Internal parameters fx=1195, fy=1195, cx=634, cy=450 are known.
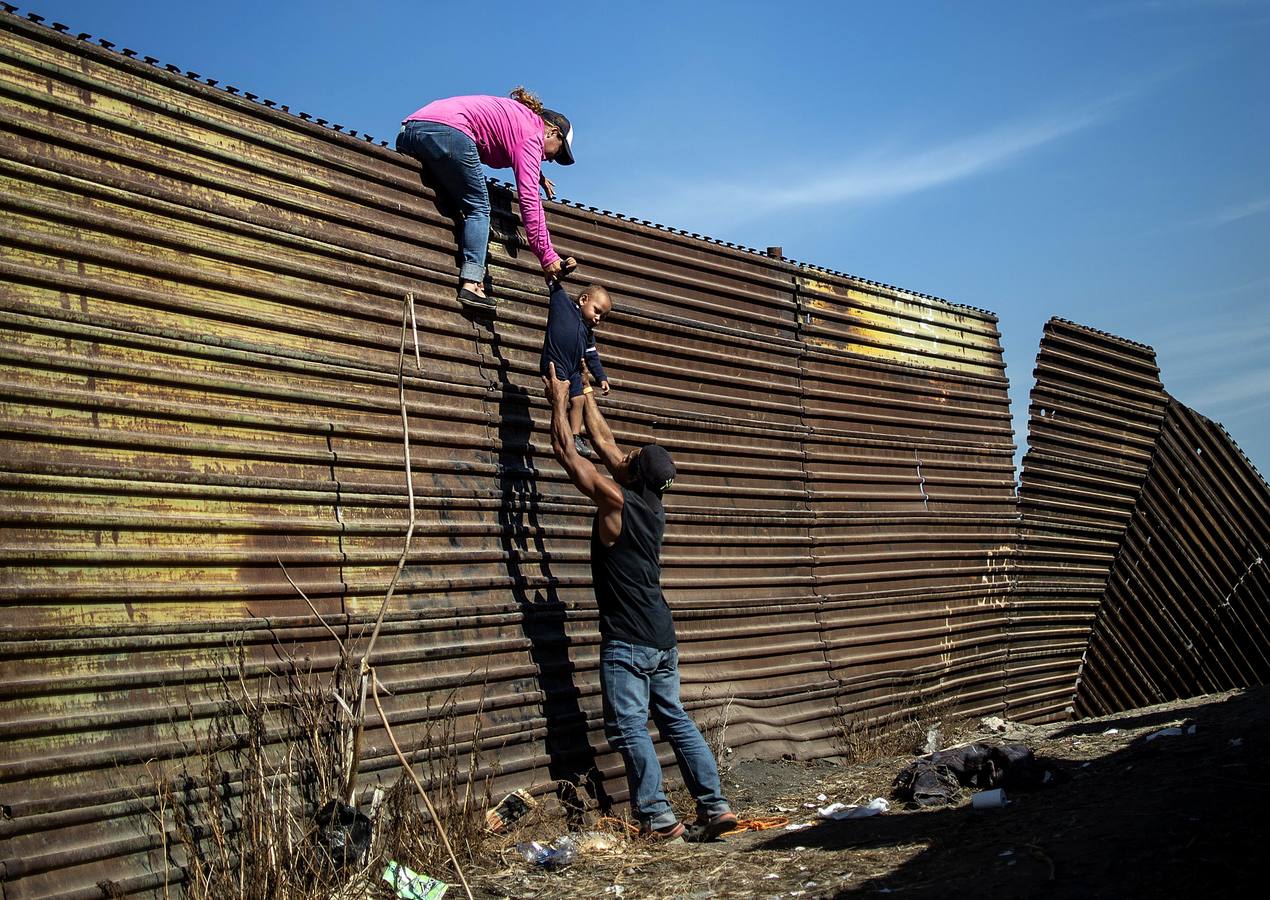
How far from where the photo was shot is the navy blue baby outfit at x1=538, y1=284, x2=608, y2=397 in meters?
6.82

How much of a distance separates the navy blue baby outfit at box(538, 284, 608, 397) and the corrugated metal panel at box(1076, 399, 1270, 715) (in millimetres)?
7464

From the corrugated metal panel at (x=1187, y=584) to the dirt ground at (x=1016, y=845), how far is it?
4.83 m

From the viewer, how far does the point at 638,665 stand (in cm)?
637

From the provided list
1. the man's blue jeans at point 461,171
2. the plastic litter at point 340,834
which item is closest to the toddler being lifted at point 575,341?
the man's blue jeans at point 461,171

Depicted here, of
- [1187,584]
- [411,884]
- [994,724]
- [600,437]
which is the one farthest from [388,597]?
[1187,584]

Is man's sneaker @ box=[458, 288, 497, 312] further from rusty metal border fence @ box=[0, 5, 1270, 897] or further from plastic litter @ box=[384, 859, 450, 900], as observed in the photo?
plastic litter @ box=[384, 859, 450, 900]

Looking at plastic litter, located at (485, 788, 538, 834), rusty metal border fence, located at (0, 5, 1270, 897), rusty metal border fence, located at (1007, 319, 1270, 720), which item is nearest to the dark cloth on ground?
rusty metal border fence, located at (0, 5, 1270, 897)

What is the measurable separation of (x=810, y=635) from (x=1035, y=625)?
3.54m

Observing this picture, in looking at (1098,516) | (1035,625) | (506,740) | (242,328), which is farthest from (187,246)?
(1098,516)

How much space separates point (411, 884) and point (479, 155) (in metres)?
4.08

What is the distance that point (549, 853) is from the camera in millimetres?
5809

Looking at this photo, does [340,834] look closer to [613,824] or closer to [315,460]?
[315,460]

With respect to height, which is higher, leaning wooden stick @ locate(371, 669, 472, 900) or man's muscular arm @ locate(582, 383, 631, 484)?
man's muscular arm @ locate(582, 383, 631, 484)

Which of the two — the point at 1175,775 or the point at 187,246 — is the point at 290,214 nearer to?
the point at 187,246
